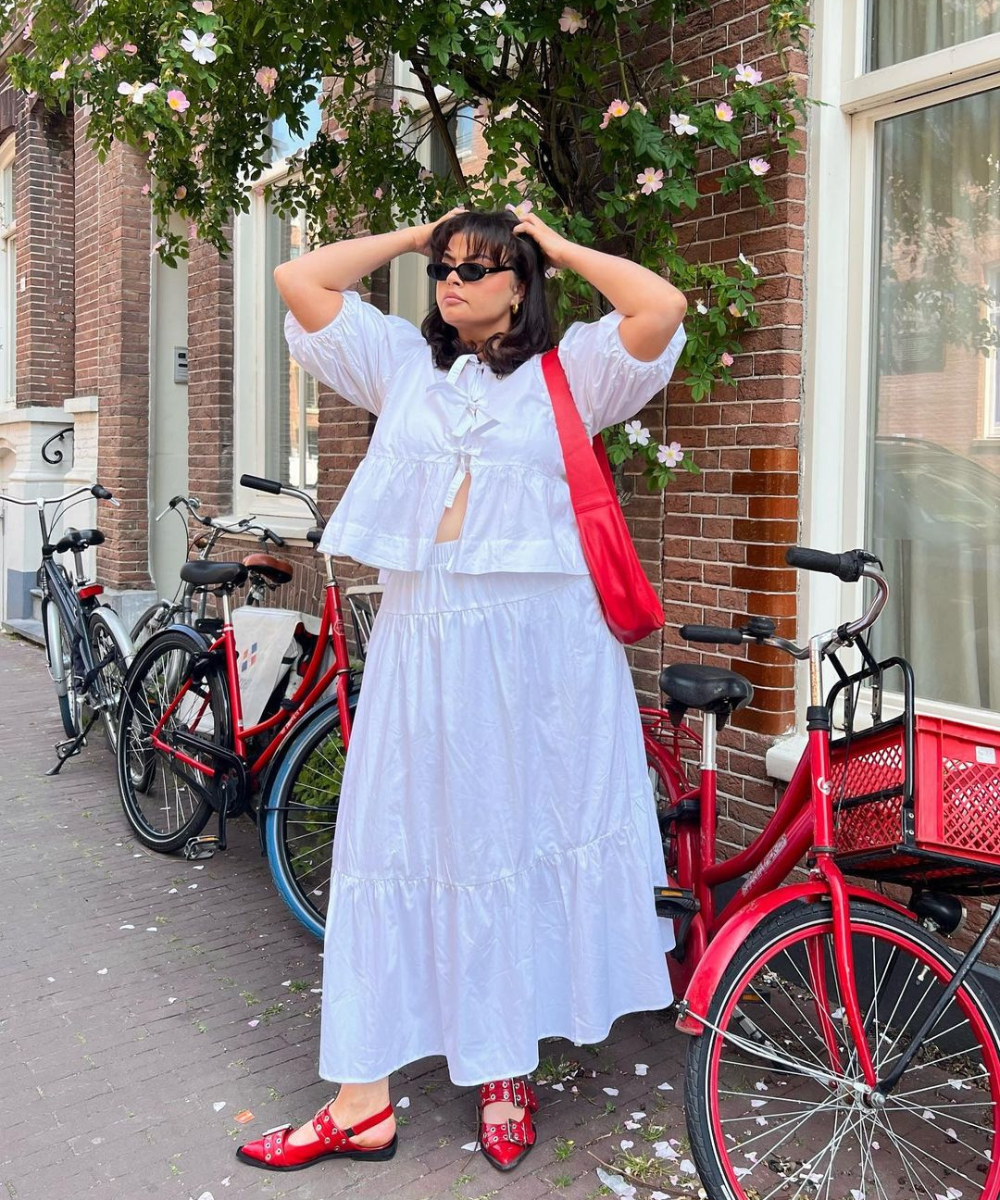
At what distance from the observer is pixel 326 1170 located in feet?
8.45

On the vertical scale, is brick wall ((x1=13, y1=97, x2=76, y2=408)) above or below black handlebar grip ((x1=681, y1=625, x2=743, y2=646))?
above

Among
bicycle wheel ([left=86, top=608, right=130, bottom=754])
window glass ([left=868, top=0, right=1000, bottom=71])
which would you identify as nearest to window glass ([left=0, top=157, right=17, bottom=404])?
bicycle wheel ([left=86, top=608, right=130, bottom=754])

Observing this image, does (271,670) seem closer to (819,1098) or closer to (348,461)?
(348,461)

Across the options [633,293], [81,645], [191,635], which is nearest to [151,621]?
[81,645]

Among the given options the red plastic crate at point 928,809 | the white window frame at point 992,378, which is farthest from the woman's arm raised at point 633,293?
the white window frame at point 992,378

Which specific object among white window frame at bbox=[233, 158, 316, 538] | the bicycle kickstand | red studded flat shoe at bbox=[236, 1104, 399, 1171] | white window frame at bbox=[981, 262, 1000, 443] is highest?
white window frame at bbox=[233, 158, 316, 538]

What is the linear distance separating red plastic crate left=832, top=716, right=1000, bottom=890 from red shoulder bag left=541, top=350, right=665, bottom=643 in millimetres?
600

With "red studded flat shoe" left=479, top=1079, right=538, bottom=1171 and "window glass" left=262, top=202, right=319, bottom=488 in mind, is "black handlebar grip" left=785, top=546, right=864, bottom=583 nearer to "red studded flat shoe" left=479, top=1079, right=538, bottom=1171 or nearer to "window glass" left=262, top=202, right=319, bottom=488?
"red studded flat shoe" left=479, top=1079, right=538, bottom=1171

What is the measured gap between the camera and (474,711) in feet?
8.05

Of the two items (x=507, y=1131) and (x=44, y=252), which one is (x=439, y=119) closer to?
(x=507, y=1131)

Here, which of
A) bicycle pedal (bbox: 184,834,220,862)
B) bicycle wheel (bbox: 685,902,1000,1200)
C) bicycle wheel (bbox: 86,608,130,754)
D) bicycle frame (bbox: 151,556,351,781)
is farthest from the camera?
bicycle wheel (bbox: 86,608,130,754)

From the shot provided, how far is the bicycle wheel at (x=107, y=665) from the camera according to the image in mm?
5637

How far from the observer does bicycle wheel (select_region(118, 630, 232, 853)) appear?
4410 millimetres

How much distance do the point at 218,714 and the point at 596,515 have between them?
2.38 m
